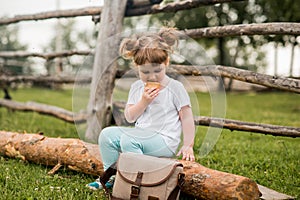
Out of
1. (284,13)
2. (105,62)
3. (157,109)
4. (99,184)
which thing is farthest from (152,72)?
(284,13)

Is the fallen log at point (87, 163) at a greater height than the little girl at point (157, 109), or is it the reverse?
the little girl at point (157, 109)

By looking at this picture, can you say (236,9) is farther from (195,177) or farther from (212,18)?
(195,177)

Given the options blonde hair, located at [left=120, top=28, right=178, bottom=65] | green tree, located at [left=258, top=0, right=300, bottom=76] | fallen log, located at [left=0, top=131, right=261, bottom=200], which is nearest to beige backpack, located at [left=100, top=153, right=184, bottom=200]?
fallen log, located at [left=0, top=131, right=261, bottom=200]

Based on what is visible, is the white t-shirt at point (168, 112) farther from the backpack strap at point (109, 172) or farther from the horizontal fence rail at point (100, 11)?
the horizontal fence rail at point (100, 11)

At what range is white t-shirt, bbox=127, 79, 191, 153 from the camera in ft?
9.14

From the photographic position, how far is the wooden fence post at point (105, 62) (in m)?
4.49

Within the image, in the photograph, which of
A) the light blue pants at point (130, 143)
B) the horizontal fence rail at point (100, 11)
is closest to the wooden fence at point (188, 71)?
the horizontal fence rail at point (100, 11)

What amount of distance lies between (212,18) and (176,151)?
15743mm

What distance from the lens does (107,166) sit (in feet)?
9.78

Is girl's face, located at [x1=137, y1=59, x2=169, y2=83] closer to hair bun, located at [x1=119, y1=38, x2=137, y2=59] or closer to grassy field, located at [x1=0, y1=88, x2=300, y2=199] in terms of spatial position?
hair bun, located at [x1=119, y1=38, x2=137, y2=59]

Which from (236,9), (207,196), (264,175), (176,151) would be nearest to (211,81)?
(176,151)

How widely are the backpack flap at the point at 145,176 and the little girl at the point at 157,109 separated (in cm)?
13

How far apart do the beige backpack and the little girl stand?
13 cm

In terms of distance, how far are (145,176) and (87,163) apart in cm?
84
